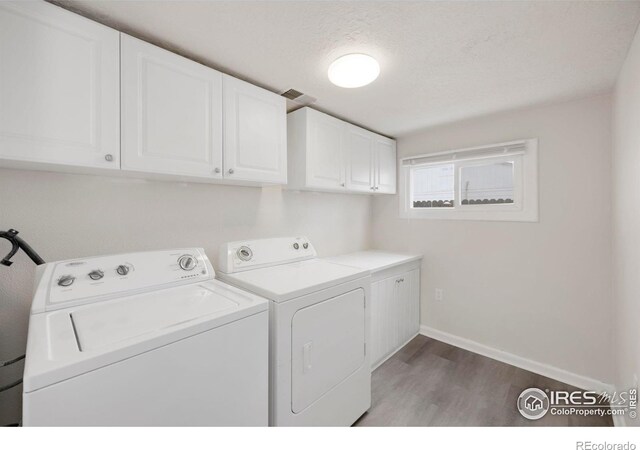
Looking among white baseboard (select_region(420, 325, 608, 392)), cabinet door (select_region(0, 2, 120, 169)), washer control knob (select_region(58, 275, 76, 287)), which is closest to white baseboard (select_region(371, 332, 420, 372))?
white baseboard (select_region(420, 325, 608, 392))

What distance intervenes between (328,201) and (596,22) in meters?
2.07

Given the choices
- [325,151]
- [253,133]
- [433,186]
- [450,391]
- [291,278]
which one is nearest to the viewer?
[291,278]

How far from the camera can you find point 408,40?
136 centimetres

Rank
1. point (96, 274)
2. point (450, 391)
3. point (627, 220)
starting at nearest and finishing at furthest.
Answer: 1. point (96, 274)
2. point (627, 220)
3. point (450, 391)

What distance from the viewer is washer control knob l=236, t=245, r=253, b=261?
1767mm

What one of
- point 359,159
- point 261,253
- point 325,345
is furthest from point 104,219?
point 359,159

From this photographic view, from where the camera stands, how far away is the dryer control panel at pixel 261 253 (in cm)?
171

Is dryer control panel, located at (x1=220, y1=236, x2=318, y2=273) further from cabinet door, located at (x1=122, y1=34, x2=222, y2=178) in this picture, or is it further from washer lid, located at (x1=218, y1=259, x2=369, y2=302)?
cabinet door, located at (x1=122, y1=34, x2=222, y2=178)

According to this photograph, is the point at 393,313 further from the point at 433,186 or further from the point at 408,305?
the point at 433,186

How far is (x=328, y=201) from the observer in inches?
109

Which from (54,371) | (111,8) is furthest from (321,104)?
(54,371)

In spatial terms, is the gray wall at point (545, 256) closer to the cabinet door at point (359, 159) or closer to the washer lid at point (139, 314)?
the cabinet door at point (359, 159)

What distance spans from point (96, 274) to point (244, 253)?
0.77 meters

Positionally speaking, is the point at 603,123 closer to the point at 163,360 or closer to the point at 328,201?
the point at 328,201
